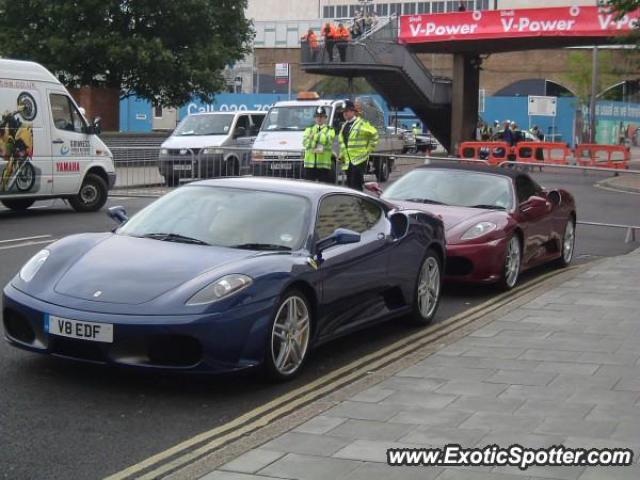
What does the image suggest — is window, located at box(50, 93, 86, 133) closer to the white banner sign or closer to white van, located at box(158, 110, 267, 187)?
white van, located at box(158, 110, 267, 187)

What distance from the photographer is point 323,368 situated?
734 cm

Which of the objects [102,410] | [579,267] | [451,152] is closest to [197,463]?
[102,410]

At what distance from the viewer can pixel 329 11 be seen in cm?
8638

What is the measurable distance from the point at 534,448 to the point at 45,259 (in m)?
3.49

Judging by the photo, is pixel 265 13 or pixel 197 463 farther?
pixel 265 13

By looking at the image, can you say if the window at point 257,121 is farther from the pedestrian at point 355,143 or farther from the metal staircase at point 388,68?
the metal staircase at point 388,68

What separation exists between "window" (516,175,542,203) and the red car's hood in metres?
0.73

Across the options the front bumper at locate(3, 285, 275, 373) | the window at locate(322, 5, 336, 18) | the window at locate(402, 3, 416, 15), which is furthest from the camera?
the window at locate(322, 5, 336, 18)

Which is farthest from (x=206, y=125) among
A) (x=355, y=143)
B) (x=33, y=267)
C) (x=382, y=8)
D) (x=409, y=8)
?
(x=382, y=8)

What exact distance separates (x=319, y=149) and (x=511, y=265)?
6.05m

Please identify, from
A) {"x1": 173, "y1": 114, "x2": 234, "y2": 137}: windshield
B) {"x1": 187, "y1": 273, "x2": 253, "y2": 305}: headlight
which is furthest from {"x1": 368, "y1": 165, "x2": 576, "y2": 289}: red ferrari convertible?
{"x1": 173, "y1": 114, "x2": 234, "y2": 137}: windshield

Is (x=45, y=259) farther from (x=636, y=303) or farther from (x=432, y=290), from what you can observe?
(x=636, y=303)

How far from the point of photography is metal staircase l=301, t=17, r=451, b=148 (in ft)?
127

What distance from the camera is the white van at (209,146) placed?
22.1 meters
